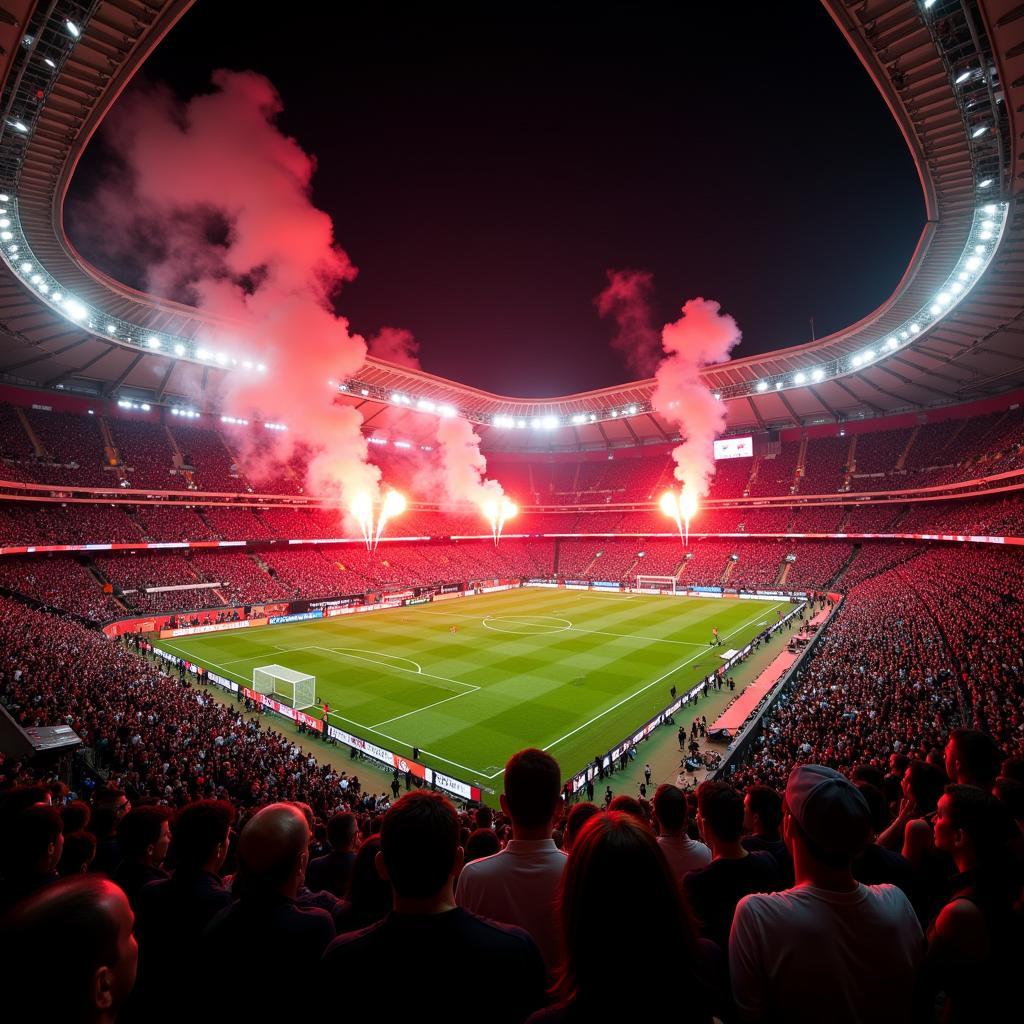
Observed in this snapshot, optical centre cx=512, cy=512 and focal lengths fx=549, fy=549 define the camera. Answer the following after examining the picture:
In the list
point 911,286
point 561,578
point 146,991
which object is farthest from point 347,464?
point 146,991

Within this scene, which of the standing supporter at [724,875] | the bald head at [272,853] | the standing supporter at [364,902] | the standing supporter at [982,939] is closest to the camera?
the standing supporter at [982,939]

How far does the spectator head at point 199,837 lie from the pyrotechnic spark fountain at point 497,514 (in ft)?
246

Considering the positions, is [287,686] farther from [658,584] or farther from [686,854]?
[658,584]

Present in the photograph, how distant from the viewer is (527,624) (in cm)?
4316

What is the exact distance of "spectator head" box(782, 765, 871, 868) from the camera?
2195mm

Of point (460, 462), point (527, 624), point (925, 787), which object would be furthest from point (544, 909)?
point (460, 462)

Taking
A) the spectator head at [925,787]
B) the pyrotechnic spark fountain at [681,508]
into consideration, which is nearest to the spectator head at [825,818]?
the spectator head at [925,787]

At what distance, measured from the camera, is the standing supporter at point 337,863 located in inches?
208

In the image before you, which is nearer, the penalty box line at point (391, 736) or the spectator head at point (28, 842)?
the spectator head at point (28, 842)

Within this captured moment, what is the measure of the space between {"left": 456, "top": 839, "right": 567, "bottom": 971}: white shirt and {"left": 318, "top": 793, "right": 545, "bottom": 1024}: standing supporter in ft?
2.66

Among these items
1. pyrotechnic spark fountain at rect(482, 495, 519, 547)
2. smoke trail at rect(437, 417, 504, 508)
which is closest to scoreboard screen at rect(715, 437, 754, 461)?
pyrotechnic spark fountain at rect(482, 495, 519, 547)

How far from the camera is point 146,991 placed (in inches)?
104

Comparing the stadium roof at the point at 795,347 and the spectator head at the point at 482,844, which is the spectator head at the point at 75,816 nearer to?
the spectator head at the point at 482,844

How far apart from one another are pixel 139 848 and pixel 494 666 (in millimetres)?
27940
